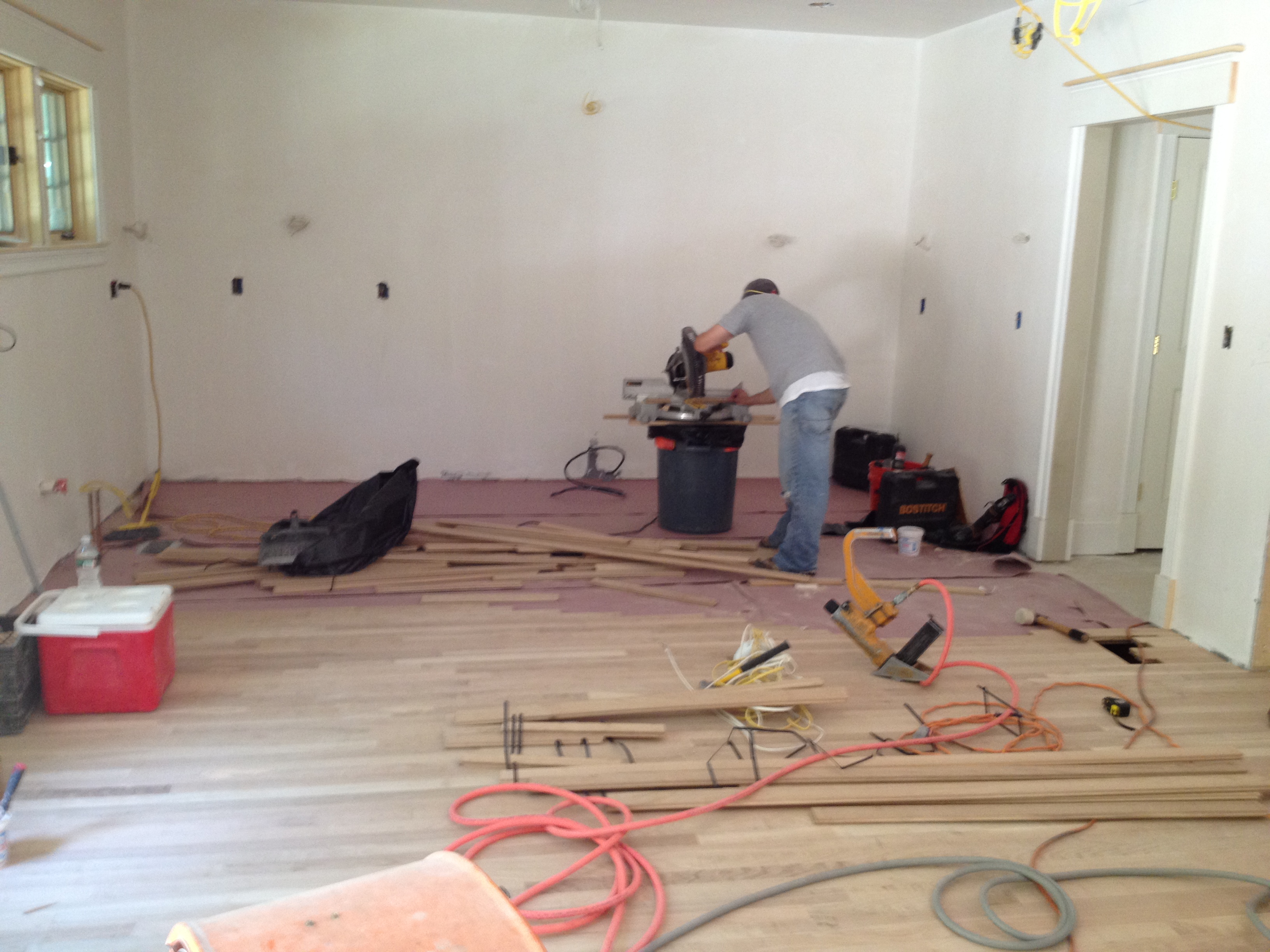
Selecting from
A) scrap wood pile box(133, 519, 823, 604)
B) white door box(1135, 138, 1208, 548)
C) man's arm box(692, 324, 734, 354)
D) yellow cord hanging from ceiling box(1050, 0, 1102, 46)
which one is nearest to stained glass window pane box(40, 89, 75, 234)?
scrap wood pile box(133, 519, 823, 604)

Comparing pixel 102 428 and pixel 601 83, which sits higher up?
pixel 601 83

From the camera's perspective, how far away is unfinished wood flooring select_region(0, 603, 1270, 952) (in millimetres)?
2539

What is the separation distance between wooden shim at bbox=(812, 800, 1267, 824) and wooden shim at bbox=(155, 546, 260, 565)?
10.8ft

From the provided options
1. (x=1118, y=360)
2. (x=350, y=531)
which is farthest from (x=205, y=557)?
(x=1118, y=360)

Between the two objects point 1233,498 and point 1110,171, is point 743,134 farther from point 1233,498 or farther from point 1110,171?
point 1233,498

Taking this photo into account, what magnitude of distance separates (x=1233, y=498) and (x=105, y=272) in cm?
602

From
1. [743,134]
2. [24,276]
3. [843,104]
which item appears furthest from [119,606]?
[843,104]

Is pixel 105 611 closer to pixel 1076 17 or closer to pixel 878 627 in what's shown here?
pixel 878 627

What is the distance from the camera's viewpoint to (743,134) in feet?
23.8

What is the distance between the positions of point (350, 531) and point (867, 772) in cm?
296

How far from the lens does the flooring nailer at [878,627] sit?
3953mm

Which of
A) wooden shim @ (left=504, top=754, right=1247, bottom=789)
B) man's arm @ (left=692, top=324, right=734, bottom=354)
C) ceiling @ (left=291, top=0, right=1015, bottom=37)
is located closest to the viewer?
wooden shim @ (left=504, top=754, right=1247, bottom=789)

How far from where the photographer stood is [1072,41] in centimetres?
539

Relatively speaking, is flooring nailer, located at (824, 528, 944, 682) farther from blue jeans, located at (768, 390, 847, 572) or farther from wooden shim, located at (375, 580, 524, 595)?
wooden shim, located at (375, 580, 524, 595)
